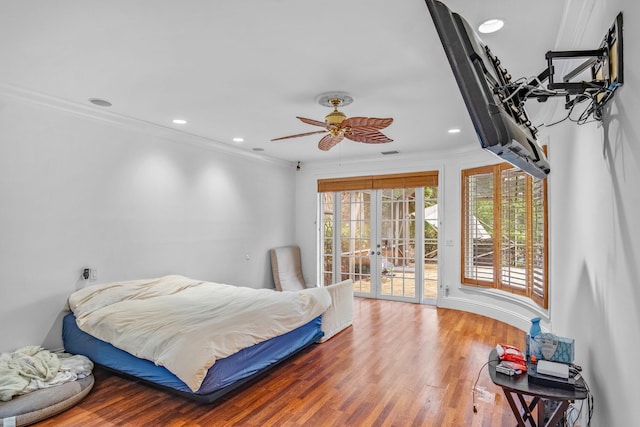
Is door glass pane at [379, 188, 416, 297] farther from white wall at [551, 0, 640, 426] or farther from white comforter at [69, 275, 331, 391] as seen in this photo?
white wall at [551, 0, 640, 426]

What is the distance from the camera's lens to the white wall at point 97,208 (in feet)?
10.5

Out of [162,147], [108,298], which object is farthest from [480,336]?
[162,147]

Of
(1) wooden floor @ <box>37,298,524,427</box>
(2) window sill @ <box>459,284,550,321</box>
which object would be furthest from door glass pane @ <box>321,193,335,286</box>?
(1) wooden floor @ <box>37,298,524,427</box>

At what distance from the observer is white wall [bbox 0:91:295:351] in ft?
10.5

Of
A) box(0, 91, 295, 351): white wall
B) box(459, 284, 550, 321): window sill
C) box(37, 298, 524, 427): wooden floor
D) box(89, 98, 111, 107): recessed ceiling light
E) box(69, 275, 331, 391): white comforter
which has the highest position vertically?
box(89, 98, 111, 107): recessed ceiling light

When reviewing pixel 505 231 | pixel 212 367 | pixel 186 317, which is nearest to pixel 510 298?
pixel 505 231

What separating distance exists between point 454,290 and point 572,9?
178 inches

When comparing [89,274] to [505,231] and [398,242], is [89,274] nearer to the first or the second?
[398,242]

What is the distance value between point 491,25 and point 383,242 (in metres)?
4.64

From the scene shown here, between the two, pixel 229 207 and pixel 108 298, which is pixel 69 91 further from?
pixel 229 207

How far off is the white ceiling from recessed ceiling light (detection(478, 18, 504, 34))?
4 cm

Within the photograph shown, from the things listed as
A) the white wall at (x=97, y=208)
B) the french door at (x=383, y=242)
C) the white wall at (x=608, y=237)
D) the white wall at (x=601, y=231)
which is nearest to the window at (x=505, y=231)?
the white wall at (x=601, y=231)

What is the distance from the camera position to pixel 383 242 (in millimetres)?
6449

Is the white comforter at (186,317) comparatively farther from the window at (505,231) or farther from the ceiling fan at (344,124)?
the window at (505,231)
